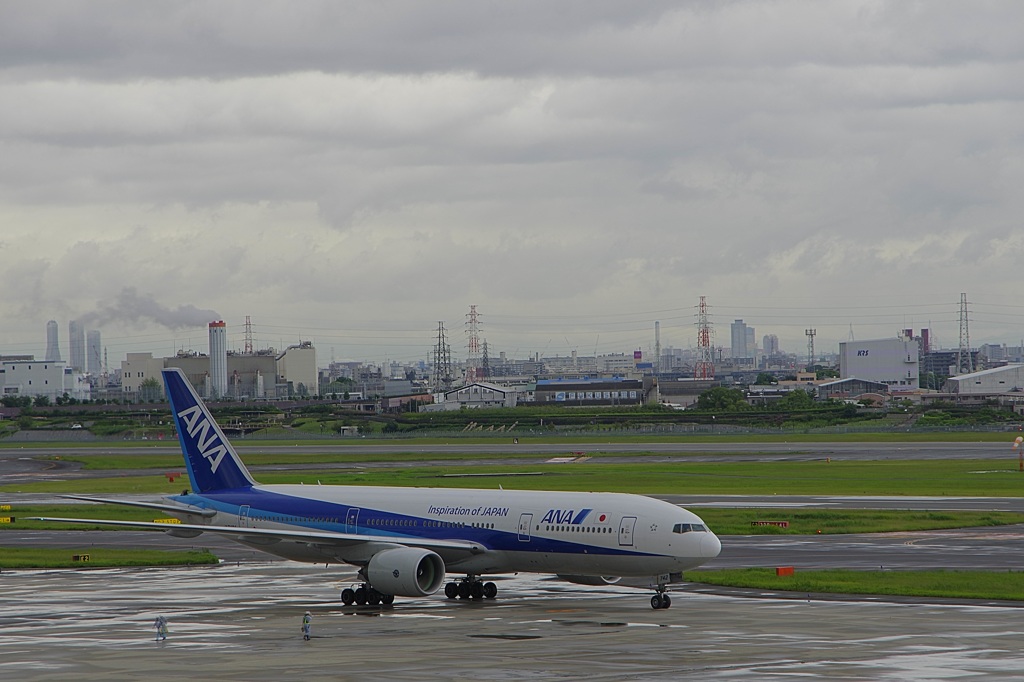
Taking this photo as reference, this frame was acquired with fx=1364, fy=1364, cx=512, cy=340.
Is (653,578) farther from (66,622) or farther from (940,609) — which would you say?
(66,622)

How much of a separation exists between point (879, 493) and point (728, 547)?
35279 millimetres

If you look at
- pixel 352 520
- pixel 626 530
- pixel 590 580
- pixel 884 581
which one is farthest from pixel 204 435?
pixel 884 581

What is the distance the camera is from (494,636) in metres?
42.0

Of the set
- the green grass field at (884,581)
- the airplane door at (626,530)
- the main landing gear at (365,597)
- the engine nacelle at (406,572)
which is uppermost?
the airplane door at (626,530)

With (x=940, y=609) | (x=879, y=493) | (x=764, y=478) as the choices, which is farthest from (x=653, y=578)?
(x=764, y=478)

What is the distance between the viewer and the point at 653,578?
48.5 metres

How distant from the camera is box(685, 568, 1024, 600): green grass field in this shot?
50.6m

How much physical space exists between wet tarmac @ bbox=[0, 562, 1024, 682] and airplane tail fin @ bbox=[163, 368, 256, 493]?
14.3 feet

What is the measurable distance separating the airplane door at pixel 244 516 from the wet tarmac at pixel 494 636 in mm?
2684

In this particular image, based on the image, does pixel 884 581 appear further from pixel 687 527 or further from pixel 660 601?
pixel 687 527

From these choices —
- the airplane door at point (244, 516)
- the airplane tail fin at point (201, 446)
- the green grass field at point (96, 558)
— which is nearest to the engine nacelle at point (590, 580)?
the airplane door at point (244, 516)

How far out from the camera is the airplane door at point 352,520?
172ft

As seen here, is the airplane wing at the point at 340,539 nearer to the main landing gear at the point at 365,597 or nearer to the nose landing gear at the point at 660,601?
the main landing gear at the point at 365,597

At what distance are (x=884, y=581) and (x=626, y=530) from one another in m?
12.6
